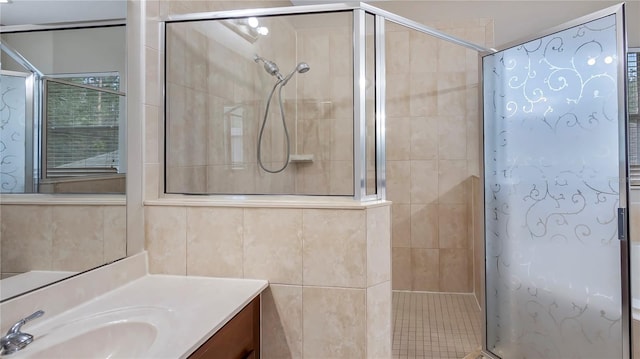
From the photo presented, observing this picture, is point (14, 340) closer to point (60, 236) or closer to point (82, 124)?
point (60, 236)

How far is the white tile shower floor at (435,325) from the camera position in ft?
7.62

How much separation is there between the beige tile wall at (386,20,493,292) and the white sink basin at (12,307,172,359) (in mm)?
2556

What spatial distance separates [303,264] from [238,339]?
37cm

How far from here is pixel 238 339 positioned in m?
1.29

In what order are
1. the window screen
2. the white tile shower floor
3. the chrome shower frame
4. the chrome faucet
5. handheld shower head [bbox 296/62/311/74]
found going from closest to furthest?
the chrome faucet
the window screen
the chrome shower frame
handheld shower head [bbox 296/62/311/74]
the white tile shower floor

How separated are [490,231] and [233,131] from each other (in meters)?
1.61

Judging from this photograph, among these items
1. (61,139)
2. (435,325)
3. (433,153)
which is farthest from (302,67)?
(435,325)

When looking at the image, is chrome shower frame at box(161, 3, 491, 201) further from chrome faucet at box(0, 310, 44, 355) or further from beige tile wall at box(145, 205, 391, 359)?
chrome faucet at box(0, 310, 44, 355)

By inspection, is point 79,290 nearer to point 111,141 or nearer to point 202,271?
point 202,271

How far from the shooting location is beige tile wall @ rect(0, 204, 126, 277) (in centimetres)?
103

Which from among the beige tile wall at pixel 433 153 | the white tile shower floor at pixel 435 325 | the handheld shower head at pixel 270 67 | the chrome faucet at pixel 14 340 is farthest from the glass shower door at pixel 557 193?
the chrome faucet at pixel 14 340

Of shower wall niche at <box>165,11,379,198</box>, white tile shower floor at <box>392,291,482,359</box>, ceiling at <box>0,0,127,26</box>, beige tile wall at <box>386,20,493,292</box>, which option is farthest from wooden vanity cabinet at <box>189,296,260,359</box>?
beige tile wall at <box>386,20,493,292</box>

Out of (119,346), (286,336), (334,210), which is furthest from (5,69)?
(286,336)

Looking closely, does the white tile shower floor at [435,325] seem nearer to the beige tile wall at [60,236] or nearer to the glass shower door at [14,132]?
the beige tile wall at [60,236]
